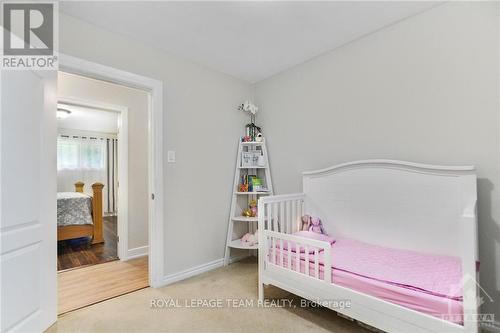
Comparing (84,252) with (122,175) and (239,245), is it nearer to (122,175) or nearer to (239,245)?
(122,175)

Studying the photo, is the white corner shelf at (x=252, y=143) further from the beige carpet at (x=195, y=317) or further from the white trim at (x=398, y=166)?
the beige carpet at (x=195, y=317)

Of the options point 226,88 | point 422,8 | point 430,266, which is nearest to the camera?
point 430,266

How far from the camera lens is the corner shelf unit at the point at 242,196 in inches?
123

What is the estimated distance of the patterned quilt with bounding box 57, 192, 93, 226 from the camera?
3816 mm

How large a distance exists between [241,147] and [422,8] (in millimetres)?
2184

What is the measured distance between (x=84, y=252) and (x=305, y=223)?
3.18 meters

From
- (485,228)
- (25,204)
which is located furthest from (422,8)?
(25,204)

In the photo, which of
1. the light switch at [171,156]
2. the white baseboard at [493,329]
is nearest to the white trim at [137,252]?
the light switch at [171,156]

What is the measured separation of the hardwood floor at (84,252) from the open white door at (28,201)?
1.50m

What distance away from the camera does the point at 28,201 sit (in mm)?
1688

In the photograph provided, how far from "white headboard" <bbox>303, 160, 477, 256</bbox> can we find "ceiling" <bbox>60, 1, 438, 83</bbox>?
3.97 ft

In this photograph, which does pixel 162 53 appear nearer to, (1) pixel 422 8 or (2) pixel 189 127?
(2) pixel 189 127

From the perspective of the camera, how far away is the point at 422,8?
200 centimetres

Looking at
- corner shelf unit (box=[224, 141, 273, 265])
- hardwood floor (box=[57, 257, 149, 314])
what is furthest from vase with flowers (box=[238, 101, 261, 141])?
hardwood floor (box=[57, 257, 149, 314])
